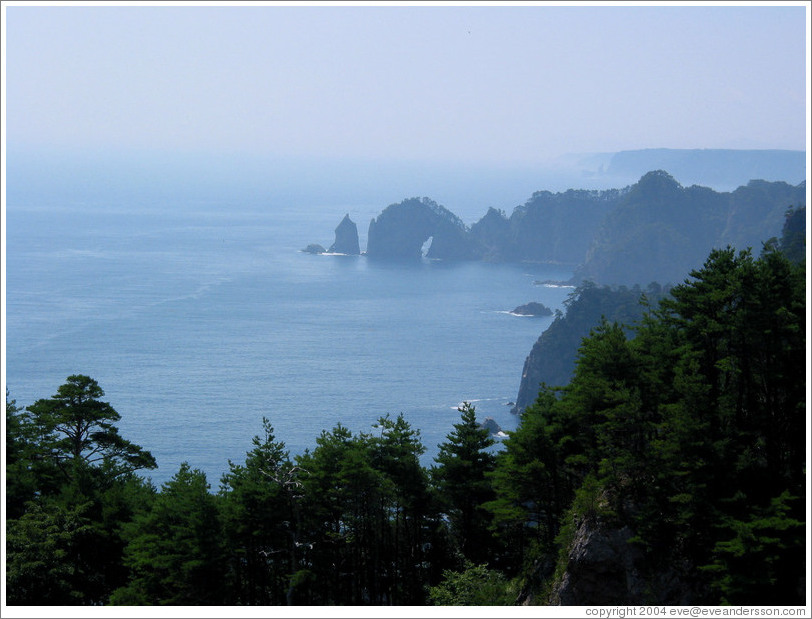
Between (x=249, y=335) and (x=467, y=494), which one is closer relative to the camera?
(x=467, y=494)

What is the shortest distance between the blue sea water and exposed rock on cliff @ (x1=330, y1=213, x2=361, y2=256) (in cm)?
357

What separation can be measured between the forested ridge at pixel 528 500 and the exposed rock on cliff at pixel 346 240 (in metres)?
141

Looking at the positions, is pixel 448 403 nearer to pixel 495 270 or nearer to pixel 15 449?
pixel 15 449

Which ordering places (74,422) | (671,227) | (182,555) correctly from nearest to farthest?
(182,555)
(74,422)
(671,227)

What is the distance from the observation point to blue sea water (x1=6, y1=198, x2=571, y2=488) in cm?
7312

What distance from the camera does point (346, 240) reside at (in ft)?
555

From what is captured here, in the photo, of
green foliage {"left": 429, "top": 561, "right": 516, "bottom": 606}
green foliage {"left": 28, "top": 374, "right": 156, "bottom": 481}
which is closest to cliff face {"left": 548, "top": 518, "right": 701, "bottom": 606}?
green foliage {"left": 429, "top": 561, "right": 516, "bottom": 606}

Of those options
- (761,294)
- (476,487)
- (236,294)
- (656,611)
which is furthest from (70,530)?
(236,294)

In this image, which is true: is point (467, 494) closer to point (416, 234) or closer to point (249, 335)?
point (249, 335)

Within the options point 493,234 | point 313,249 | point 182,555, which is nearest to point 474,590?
point 182,555

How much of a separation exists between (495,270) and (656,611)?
15059 centimetres

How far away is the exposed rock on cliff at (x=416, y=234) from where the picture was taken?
171000 millimetres

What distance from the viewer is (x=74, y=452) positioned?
1094 inches

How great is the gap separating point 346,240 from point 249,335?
231ft
